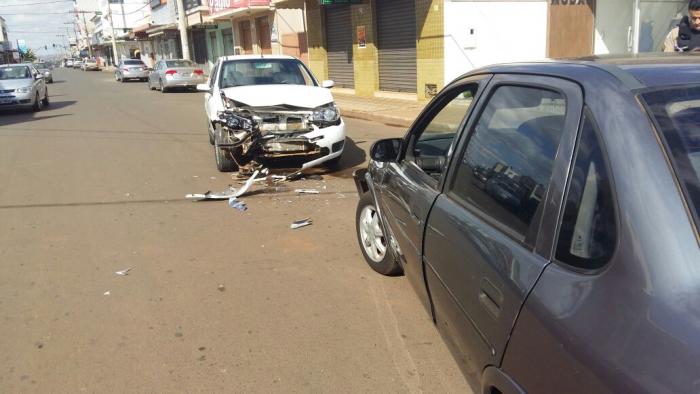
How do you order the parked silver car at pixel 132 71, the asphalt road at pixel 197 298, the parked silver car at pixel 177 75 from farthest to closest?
the parked silver car at pixel 132 71
the parked silver car at pixel 177 75
the asphalt road at pixel 197 298

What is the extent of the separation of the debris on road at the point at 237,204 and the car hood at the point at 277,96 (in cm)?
155

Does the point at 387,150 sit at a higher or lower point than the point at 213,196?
higher

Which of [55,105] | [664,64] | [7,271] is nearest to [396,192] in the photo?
[664,64]

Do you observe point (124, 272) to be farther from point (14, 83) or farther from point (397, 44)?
point (14, 83)

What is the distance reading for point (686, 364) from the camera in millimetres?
1303

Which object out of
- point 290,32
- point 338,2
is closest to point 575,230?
point 338,2

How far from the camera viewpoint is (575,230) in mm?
A: 1713

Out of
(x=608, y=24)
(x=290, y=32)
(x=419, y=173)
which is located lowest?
(x=419, y=173)

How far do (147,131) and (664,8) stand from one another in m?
15.3

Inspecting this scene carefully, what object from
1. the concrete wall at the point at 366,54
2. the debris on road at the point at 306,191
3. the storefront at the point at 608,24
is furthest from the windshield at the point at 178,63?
the debris on road at the point at 306,191

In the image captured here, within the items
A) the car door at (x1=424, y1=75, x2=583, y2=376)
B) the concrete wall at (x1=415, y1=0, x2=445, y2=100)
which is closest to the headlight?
the car door at (x1=424, y1=75, x2=583, y2=376)

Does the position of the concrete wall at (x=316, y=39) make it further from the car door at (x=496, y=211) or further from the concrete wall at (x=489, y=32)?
the car door at (x=496, y=211)

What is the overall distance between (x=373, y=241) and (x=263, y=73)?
214 inches

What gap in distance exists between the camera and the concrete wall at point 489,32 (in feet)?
48.1
